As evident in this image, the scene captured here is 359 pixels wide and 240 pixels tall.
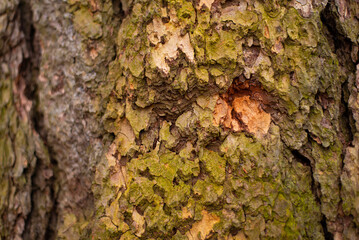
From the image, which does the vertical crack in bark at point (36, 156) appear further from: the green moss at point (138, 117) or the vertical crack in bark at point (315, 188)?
the vertical crack in bark at point (315, 188)

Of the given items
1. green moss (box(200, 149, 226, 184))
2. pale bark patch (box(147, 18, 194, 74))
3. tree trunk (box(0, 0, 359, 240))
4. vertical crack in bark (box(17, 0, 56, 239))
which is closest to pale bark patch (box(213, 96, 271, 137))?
tree trunk (box(0, 0, 359, 240))

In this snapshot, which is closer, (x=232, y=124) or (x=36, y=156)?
(x=232, y=124)

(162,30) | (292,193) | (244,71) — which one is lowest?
(292,193)

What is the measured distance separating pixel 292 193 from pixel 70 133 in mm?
998

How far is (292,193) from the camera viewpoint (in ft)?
3.89

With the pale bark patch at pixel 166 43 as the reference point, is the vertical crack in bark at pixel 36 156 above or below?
below

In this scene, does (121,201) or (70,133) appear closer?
(121,201)

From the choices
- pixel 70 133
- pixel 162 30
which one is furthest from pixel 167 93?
pixel 70 133

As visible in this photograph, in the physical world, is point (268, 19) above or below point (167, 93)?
above

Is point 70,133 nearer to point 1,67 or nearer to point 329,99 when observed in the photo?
point 1,67

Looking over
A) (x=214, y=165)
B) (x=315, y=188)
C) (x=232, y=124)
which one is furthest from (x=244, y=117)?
(x=315, y=188)

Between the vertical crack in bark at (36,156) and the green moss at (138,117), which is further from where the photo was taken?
the vertical crack in bark at (36,156)

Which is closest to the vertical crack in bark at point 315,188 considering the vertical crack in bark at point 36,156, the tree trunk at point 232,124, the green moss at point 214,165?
the tree trunk at point 232,124

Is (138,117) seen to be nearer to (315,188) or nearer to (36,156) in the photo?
(36,156)
